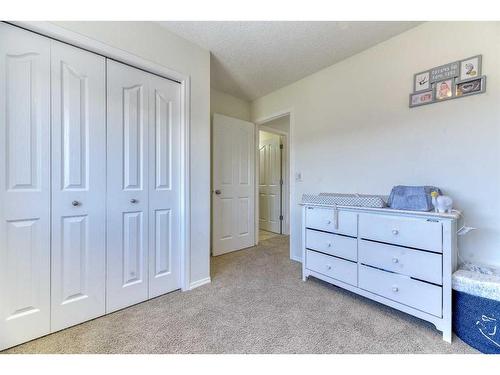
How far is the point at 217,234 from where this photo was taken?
299cm

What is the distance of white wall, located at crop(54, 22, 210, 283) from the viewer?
5.67 ft

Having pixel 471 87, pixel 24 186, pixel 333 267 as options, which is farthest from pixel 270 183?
pixel 24 186

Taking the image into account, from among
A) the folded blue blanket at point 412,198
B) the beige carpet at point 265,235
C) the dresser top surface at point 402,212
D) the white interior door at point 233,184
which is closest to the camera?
the dresser top surface at point 402,212

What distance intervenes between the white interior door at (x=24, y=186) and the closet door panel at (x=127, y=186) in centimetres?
34

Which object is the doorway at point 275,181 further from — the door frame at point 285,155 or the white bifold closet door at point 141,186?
the white bifold closet door at point 141,186

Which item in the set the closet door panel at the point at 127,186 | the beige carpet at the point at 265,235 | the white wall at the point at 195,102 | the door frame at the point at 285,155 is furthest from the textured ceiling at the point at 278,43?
the beige carpet at the point at 265,235

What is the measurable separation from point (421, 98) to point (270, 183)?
2.91 meters

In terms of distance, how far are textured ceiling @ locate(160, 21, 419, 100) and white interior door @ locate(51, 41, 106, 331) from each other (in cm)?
81

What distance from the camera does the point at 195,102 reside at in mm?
2018

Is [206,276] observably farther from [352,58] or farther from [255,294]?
[352,58]

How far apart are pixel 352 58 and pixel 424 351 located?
8.19 ft

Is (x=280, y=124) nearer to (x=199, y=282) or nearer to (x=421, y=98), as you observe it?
(x=421, y=98)

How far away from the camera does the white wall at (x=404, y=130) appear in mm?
1484

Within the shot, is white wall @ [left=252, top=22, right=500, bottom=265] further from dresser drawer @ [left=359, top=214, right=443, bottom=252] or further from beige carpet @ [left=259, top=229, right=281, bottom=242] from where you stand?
beige carpet @ [left=259, top=229, right=281, bottom=242]
